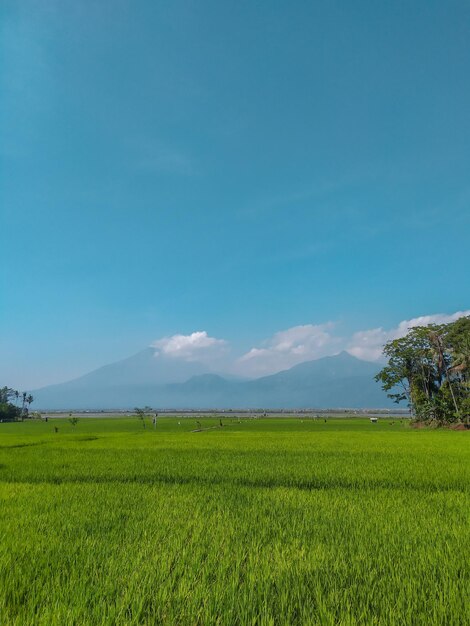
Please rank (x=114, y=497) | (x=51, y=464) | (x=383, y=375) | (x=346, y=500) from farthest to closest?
(x=383, y=375) < (x=51, y=464) < (x=114, y=497) < (x=346, y=500)

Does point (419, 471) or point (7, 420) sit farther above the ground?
point (419, 471)

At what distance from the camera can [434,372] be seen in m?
41.2

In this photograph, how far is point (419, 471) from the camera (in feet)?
29.7

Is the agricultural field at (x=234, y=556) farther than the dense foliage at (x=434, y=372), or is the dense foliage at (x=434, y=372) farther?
the dense foliage at (x=434, y=372)

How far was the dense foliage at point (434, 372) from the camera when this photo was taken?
125 ft

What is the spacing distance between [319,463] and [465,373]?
35.2m

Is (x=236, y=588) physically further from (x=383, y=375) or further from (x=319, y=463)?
(x=383, y=375)

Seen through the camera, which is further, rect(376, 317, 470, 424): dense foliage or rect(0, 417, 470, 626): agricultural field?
→ rect(376, 317, 470, 424): dense foliage

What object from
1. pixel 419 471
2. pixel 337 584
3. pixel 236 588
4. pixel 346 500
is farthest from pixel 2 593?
pixel 419 471

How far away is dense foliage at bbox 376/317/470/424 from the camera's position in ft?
125

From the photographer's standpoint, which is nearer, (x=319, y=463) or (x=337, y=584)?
(x=337, y=584)

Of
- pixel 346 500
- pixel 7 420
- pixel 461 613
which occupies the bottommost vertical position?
pixel 7 420

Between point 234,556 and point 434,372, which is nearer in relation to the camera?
point 234,556

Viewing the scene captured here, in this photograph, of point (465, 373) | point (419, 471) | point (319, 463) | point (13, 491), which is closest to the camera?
point (13, 491)
